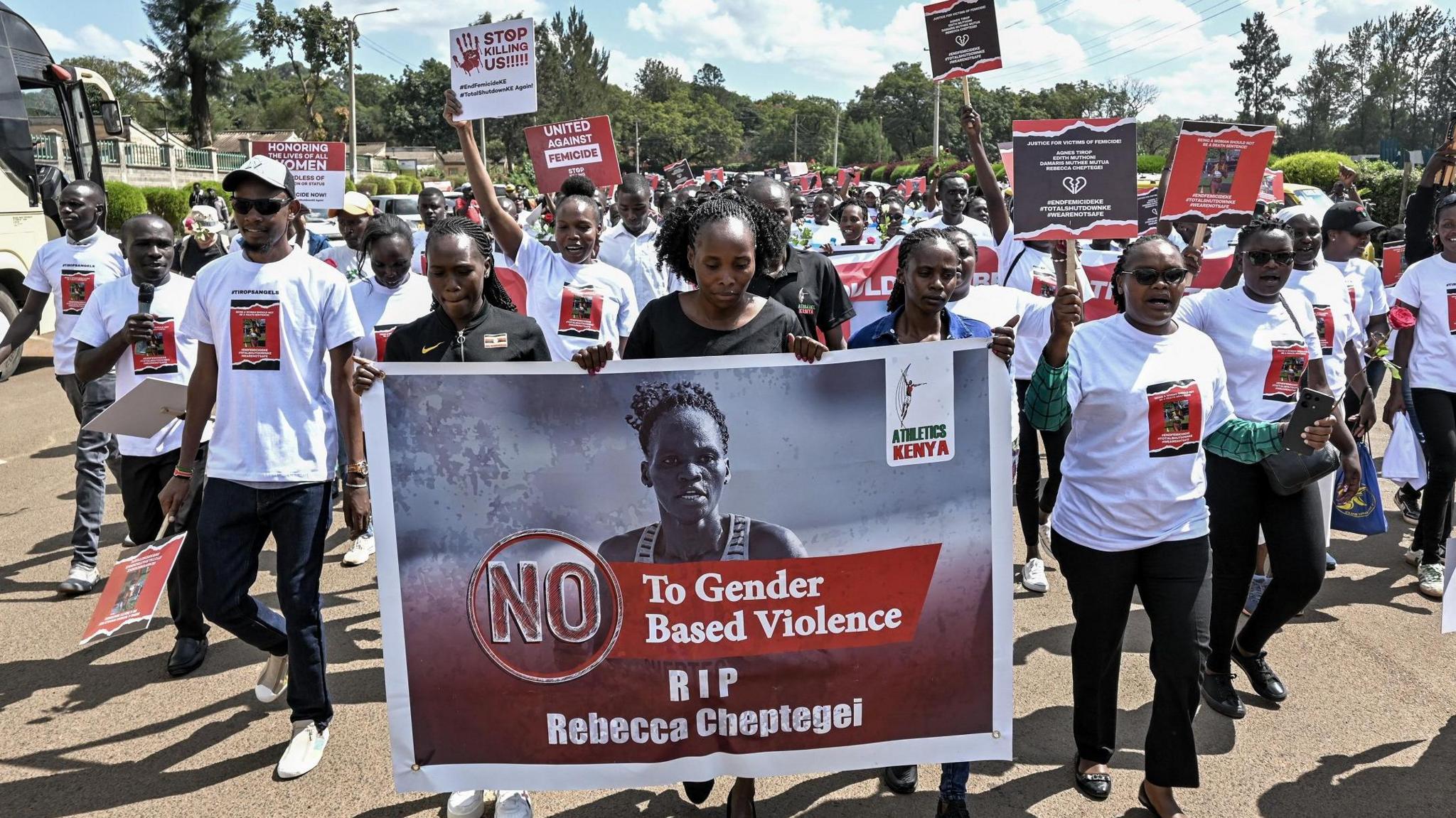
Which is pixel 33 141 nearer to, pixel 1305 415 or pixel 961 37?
pixel 961 37

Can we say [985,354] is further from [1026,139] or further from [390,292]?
[390,292]

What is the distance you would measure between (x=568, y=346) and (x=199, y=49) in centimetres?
6412

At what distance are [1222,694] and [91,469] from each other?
19.9 feet

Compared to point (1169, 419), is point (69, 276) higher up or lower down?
higher up

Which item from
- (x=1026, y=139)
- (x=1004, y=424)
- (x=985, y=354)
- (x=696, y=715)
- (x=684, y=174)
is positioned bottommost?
(x=696, y=715)

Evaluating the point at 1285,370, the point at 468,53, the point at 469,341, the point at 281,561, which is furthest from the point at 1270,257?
the point at 468,53

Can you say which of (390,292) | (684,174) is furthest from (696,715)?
(684,174)

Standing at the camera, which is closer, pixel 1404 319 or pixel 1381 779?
pixel 1381 779

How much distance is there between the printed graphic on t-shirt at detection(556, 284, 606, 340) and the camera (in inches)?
206

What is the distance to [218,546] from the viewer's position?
3.82 m

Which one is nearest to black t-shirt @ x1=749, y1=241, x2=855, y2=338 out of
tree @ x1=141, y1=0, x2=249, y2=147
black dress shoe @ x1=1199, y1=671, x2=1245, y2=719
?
black dress shoe @ x1=1199, y1=671, x2=1245, y2=719

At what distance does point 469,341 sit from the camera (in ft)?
11.8

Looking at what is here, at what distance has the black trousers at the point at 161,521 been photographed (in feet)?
15.5

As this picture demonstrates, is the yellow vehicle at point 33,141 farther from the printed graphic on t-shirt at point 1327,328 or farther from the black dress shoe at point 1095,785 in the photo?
the printed graphic on t-shirt at point 1327,328
